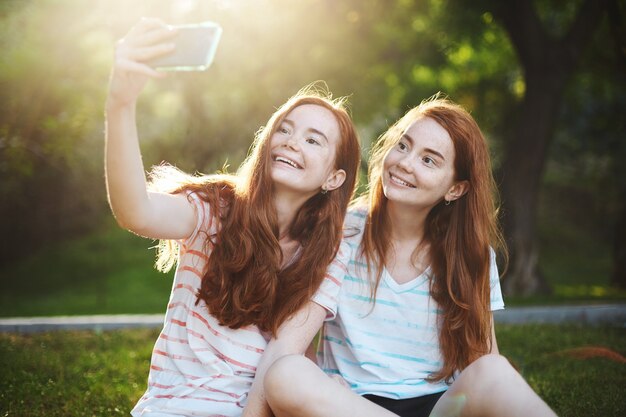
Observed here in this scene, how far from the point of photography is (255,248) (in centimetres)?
288

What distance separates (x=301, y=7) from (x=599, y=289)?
625 centimetres

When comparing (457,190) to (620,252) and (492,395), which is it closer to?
(492,395)

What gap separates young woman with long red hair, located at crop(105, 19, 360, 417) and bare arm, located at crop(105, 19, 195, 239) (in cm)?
9

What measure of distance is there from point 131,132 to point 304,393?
3.58ft

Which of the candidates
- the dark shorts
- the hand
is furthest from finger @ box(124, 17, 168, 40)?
the dark shorts

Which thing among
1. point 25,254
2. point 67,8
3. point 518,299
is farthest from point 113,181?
point 25,254

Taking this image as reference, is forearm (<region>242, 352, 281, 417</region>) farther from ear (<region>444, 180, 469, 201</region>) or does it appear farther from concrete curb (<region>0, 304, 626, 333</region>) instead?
concrete curb (<region>0, 304, 626, 333</region>)

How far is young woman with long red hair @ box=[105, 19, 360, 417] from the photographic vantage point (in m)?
2.70

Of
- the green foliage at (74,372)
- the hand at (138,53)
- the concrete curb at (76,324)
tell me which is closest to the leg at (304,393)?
the hand at (138,53)

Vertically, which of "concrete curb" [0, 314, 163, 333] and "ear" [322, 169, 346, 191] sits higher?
"ear" [322, 169, 346, 191]

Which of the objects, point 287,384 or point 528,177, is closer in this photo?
point 287,384

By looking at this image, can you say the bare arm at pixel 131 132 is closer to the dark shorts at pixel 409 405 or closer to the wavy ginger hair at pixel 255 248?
the wavy ginger hair at pixel 255 248

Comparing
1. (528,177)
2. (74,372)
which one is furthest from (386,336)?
(528,177)

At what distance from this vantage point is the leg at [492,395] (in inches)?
98.2
